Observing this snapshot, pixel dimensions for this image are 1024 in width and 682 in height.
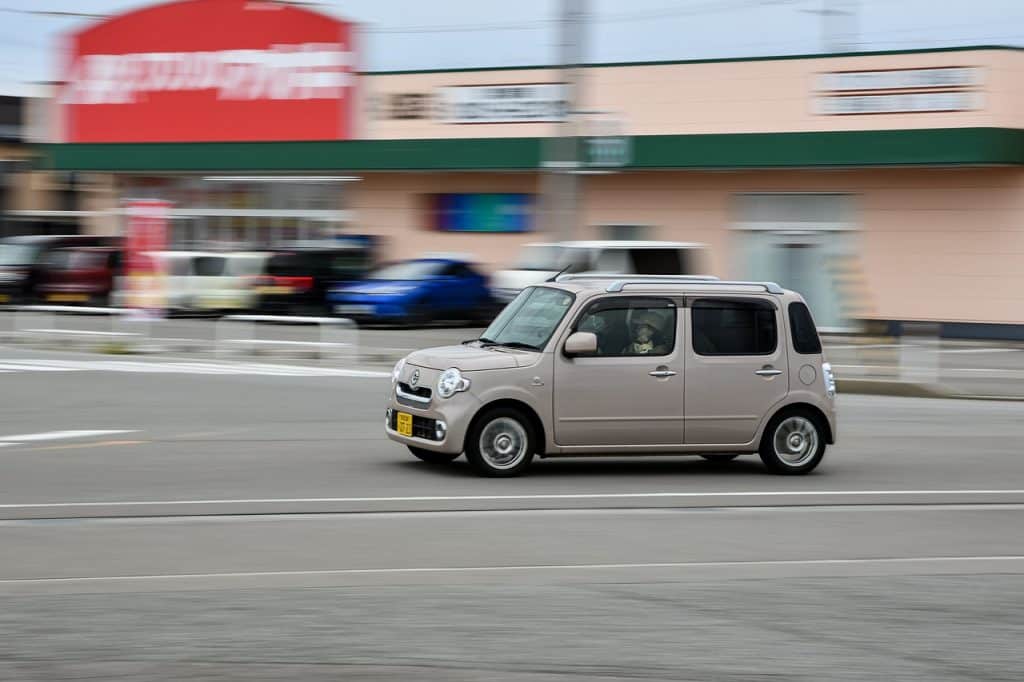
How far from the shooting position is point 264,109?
4266 centimetres

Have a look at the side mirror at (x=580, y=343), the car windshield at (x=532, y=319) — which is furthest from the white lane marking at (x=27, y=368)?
the side mirror at (x=580, y=343)

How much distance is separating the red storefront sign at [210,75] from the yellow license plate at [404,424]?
30219 mm

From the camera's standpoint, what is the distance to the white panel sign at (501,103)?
38.8 metres

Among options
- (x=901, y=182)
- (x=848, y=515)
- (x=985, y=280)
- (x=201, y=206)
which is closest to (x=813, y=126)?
(x=901, y=182)

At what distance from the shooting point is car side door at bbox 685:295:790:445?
12.3 metres

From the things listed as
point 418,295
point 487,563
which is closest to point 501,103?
point 418,295

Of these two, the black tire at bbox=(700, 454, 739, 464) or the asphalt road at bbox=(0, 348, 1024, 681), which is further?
the black tire at bbox=(700, 454, 739, 464)

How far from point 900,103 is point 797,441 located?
2243 cm

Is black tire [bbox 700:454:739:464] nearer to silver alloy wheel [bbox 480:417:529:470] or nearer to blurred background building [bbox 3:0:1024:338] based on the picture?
silver alloy wheel [bbox 480:417:529:470]

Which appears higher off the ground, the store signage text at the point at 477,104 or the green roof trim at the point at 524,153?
the store signage text at the point at 477,104

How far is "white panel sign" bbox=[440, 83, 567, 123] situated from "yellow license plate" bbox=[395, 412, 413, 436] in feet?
87.3

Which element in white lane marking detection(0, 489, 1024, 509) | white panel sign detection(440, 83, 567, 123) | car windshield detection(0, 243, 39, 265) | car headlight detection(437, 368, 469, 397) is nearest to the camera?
white lane marking detection(0, 489, 1024, 509)

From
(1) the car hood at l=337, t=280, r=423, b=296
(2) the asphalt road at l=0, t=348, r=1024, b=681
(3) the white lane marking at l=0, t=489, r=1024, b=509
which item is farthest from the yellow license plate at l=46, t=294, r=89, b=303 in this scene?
(3) the white lane marking at l=0, t=489, r=1024, b=509

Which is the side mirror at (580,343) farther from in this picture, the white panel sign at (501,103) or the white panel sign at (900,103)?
the white panel sign at (501,103)
